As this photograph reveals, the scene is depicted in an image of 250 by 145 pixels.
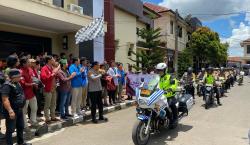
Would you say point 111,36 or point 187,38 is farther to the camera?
point 187,38

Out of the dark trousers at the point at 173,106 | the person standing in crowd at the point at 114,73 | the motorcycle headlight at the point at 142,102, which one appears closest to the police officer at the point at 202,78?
the person standing in crowd at the point at 114,73

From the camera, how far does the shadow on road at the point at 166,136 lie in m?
7.94

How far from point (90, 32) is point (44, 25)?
195 centimetres

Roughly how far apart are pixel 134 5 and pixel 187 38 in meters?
23.4

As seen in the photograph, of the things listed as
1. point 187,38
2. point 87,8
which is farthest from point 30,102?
point 187,38

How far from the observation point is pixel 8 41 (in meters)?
14.5

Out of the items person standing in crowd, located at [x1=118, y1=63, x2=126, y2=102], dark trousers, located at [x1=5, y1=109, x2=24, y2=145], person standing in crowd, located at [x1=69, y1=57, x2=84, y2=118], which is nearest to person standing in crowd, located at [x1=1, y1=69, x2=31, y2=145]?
dark trousers, located at [x1=5, y1=109, x2=24, y2=145]

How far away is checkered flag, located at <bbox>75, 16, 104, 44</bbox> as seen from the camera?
590 inches

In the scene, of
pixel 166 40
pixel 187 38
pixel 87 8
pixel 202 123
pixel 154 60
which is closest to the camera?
pixel 202 123

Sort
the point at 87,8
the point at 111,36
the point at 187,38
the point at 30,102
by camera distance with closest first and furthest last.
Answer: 1. the point at 30,102
2. the point at 87,8
3. the point at 111,36
4. the point at 187,38

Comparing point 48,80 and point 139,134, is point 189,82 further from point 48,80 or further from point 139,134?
point 139,134

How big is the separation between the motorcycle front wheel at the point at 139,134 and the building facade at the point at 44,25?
619cm

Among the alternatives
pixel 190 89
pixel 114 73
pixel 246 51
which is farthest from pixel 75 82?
pixel 246 51

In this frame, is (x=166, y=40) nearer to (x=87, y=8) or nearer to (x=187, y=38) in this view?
(x=187, y=38)
